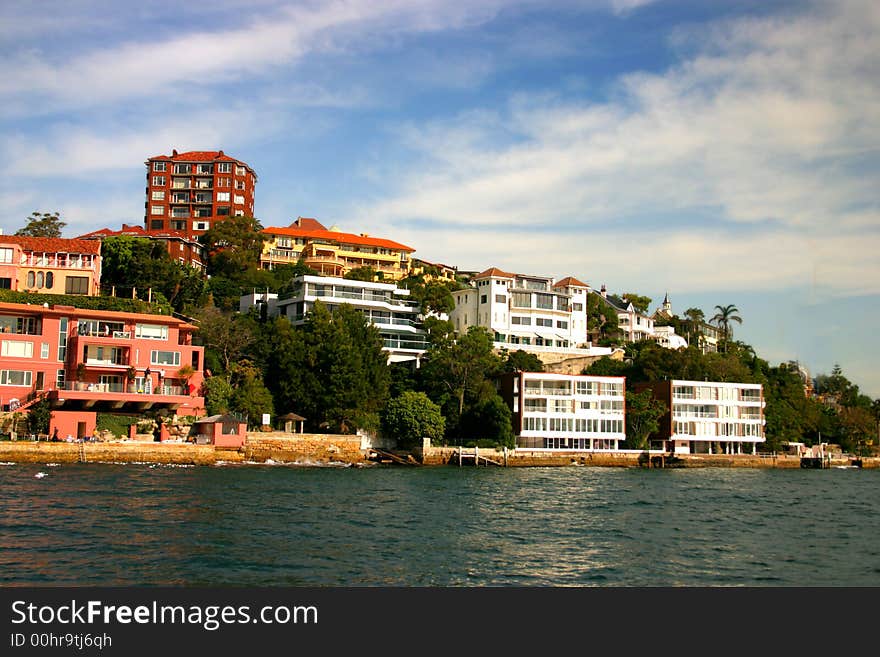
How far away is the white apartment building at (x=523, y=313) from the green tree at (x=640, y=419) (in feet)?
47.0

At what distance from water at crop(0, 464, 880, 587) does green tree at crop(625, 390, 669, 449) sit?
1179 inches

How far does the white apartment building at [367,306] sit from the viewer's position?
84.8m

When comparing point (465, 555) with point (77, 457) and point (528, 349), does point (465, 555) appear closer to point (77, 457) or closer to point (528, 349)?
point (77, 457)

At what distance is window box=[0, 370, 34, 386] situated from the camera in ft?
196

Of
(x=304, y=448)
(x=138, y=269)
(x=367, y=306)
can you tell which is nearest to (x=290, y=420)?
(x=304, y=448)

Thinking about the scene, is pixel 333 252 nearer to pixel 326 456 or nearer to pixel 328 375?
pixel 328 375

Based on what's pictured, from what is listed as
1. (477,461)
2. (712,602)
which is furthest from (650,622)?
(477,461)

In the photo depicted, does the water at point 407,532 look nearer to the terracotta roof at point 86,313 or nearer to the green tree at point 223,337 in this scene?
the terracotta roof at point 86,313

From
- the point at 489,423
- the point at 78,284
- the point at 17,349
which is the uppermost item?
the point at 78,284

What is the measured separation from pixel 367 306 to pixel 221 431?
27.5 meters

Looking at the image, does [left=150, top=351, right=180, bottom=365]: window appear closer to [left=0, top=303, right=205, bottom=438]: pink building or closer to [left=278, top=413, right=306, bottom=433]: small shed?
[left=0, top=303, right=205, bottom=438]: pink building

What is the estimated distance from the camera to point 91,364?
203 ft

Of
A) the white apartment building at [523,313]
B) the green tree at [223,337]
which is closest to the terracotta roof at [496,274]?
the white apartment building at [523,313]

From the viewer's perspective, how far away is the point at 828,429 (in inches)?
4033
